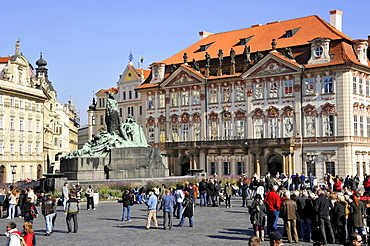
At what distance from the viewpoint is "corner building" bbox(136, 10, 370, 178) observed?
175ft

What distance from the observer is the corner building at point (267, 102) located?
53.4 metres

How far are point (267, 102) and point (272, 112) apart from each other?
3.58 ft

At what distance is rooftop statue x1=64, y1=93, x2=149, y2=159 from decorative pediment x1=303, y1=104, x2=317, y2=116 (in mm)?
21124

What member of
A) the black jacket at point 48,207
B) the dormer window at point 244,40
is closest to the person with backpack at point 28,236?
the black jacket at point 48,207

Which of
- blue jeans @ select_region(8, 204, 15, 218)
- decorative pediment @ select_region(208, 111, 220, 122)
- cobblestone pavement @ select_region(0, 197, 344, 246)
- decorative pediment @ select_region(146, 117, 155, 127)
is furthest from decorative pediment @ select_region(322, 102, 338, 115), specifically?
blue jeans @ select_region(8, 204, 15, 218)

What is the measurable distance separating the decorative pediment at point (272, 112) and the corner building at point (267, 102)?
0.31ft

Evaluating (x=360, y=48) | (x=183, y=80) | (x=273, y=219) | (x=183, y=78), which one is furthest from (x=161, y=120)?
(x=273, y=219)

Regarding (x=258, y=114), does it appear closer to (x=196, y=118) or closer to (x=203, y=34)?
(x=196, y=118)

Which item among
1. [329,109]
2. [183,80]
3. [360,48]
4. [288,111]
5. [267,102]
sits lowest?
[329,109]

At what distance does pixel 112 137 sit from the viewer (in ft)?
121

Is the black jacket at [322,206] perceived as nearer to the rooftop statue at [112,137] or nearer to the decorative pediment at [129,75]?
the rooftop statue at [112,137]

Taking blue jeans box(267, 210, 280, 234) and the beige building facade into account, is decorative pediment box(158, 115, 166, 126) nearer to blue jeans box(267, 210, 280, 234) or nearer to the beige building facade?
the beige building facade

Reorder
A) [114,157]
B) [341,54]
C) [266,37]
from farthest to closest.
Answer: [266,37], [341,54], [114,157]

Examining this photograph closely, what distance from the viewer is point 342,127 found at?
2076 inches
